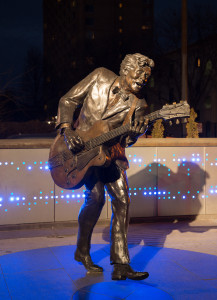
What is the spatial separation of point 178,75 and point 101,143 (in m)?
39.6

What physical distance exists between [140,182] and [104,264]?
340 cm

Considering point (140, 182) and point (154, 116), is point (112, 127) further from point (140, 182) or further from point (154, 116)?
point (140, 182)

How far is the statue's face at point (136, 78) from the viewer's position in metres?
4.75

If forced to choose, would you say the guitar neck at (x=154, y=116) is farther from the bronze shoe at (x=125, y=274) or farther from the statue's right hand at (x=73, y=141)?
the bronze shoe at (x=125, y=274)

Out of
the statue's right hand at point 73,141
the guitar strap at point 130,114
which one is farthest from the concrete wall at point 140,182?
the guitar strap at point 130,114

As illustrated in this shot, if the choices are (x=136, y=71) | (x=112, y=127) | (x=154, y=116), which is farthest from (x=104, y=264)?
(x=136, y=71)

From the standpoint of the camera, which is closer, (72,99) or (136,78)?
(136,78)

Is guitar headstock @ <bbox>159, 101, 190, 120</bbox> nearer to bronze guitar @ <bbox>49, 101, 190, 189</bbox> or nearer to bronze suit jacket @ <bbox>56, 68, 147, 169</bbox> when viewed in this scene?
bronze guitar @ <bbox>49, 101, 190, 189</bbox>

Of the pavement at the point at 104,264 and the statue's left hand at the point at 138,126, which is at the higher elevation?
the statue's left hand at the point at 138,126

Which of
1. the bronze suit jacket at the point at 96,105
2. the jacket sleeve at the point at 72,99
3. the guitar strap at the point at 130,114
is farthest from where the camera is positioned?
the jacket sleeve at the point at 72,99

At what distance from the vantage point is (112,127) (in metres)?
4.84

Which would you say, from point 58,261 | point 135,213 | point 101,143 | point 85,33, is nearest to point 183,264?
point 58,261

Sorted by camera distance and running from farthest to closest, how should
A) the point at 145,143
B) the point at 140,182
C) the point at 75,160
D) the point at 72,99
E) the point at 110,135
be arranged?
the point at 140,182 < the point at 145,143 < the point at 72,99 < the point at 75,160 < the point at 110,135

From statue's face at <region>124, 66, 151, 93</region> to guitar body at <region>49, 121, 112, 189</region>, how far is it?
484mm
